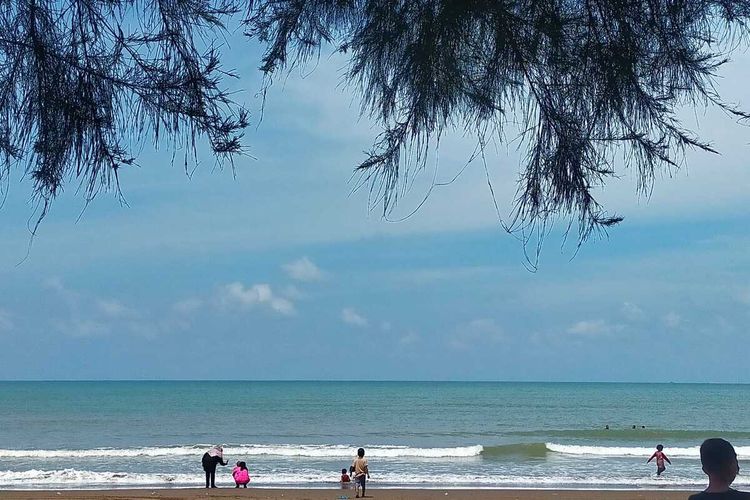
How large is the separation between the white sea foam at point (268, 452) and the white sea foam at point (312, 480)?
5498 mm

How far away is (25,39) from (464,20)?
129cm

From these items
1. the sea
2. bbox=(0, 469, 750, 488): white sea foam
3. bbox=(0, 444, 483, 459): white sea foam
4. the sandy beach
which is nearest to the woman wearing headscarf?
the sandy beach

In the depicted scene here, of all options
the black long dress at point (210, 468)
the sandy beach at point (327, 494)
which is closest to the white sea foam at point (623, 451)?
the sandy beach at point (327, 494)

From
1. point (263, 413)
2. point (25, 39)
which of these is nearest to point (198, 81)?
point (25, 39)

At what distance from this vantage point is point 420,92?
279cm

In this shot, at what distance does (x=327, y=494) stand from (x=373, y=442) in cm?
1634

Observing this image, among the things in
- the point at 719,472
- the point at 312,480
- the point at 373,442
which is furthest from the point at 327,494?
the point at 719,472

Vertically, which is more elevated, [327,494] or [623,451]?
[327,494]

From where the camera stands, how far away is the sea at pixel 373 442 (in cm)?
2306

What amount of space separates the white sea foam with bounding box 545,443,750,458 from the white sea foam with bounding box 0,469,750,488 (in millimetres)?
7876

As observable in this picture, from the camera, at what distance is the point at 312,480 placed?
22391mm

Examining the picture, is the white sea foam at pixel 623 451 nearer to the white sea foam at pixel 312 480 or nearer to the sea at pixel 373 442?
the sea at pixel 373 442

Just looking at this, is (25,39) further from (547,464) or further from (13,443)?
(13,443)

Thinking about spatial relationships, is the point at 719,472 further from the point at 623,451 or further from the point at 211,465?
the point at 623,451
